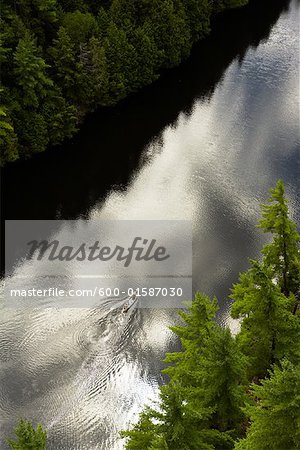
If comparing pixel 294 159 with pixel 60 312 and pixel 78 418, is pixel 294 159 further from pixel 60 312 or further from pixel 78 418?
pixel 78 418

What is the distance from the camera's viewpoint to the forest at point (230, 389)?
19703 millimetres

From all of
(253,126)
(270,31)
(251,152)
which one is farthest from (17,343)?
(270,31)

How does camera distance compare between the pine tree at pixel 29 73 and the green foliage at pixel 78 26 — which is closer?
the pine tree at pixel 29 73

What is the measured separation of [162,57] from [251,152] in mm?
20413

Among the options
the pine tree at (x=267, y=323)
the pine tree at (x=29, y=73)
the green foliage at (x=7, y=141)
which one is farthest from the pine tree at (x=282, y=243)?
the pine tree at (x=29, y=73)

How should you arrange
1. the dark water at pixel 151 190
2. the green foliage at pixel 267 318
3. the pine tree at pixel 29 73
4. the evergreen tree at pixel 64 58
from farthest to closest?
the evergreen tree at pixel 64 58
the pine tree at pixel 29 73
the dark water at pixel 151 190
the green foliage at pixel 267 318

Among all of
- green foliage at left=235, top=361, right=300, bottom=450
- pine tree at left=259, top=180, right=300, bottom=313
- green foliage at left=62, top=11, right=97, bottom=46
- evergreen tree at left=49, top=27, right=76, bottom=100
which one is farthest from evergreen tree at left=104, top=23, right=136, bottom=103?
green foliage at left=235, top=361, right=300, bottom=450

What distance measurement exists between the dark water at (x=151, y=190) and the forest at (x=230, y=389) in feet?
34.2

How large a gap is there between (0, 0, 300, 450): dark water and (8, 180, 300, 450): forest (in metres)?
10.4

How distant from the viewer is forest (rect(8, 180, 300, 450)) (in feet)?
64.6

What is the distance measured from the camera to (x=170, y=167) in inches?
2382

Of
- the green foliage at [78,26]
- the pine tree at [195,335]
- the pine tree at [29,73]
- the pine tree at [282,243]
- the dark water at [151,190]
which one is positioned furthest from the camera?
the green foliage at [78,26]

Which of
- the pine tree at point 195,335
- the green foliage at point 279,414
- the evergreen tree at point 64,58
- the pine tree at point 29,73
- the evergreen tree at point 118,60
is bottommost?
the green foliage at point 279,414

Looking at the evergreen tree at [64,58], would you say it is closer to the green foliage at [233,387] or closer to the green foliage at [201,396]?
the green foliage at [233,387]
